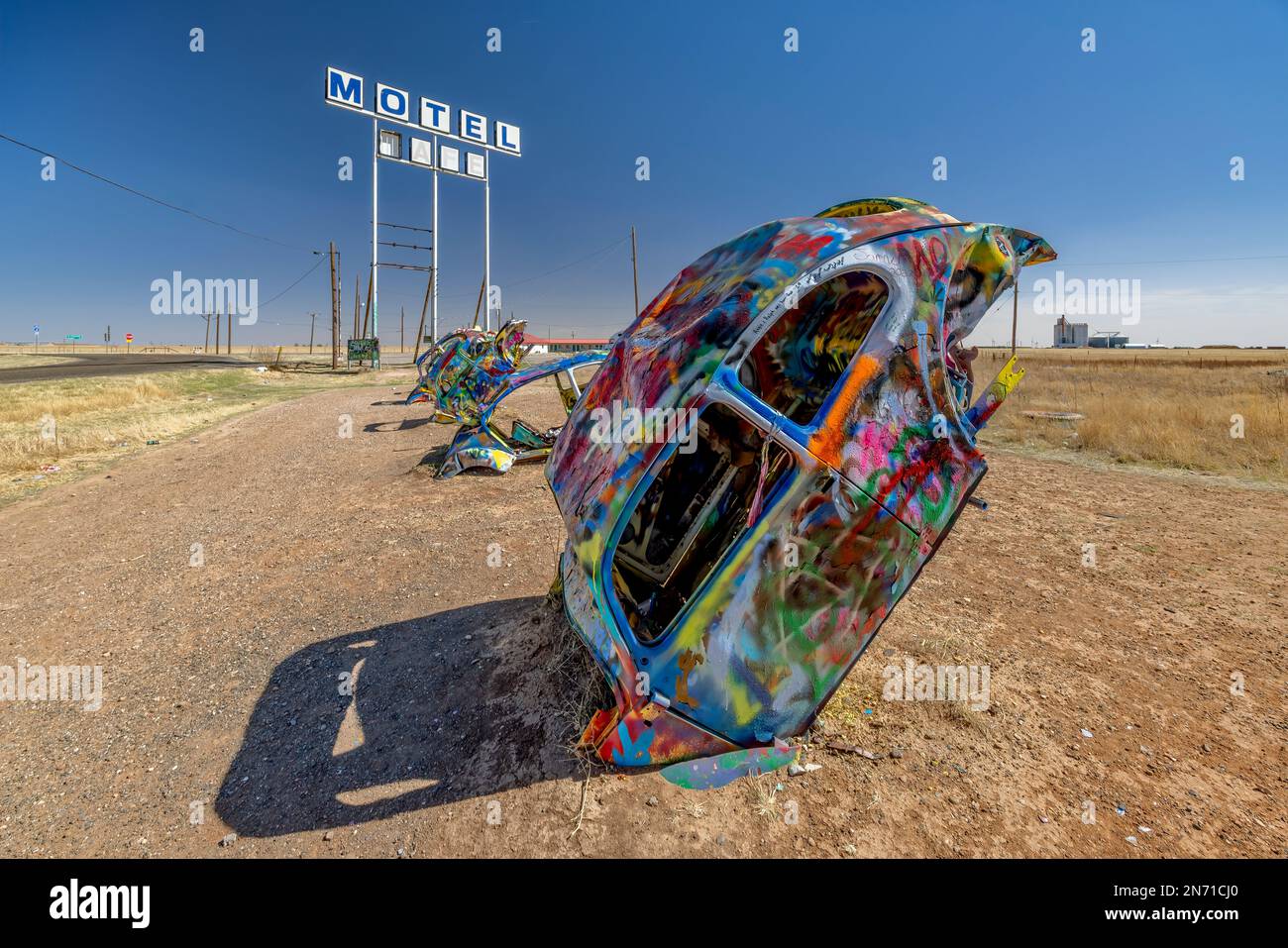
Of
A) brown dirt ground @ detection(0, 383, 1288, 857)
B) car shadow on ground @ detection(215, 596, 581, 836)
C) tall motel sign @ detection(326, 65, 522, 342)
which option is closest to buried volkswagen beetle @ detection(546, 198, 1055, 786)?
brown dirt ground @ detection(0, 383, 1288, 857)

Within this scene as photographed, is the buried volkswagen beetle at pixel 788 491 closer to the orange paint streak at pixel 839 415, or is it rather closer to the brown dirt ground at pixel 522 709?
the orange paint streak at pixel 839 415

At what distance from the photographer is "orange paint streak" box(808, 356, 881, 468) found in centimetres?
237

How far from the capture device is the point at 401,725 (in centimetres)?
328

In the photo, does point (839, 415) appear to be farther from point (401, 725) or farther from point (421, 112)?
point (421, 112)

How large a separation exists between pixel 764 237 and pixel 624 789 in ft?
9.39

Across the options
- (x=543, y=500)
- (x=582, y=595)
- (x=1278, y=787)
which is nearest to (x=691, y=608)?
(x=582, y=595)

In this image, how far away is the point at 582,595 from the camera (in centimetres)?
276

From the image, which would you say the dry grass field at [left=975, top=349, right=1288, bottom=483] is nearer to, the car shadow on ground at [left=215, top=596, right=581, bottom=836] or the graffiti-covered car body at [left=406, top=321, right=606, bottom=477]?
the graffiti-covered car body at [left=406, top=321, right=606, bottom=477]

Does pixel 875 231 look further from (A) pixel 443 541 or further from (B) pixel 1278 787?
(A) pixel 443 541

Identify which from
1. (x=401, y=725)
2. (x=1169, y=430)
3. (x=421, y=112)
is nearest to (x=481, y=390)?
(x=401, y=725)

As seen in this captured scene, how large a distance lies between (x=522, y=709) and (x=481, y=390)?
359 inches

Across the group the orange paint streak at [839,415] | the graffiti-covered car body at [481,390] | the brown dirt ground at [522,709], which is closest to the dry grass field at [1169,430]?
the brown dirt ground at [522,709]

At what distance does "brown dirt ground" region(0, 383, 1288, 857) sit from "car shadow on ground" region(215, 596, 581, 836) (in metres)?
Result: 0.02
